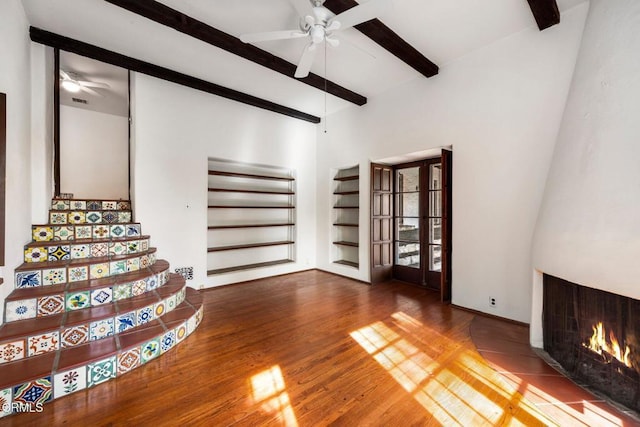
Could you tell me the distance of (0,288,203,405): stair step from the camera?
160 centimetres

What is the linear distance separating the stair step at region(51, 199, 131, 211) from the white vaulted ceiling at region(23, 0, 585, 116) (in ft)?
6.36

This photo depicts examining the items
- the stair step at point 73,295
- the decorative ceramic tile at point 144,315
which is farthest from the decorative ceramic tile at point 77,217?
the decorative ceramic tile at point 144,315

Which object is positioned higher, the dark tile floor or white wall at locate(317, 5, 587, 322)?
white wall at locate(317, 5, 587, 322)

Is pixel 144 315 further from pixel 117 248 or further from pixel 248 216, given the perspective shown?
pixel 248 216

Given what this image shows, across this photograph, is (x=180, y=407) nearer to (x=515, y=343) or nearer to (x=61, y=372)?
(x=61, y=372)

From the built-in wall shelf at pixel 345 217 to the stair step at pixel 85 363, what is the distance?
3.30m

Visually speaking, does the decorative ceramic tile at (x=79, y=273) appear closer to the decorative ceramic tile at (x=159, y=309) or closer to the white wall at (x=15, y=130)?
the white wall at (x=15, y=130)

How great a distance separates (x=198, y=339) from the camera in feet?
8.20

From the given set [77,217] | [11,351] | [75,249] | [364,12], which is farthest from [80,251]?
[364,12]

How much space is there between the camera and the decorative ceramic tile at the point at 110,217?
341cm

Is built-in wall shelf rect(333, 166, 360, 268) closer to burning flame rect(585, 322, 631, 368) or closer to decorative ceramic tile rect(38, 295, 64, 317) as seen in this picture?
burning flame rect(585, 322, 631, 368)

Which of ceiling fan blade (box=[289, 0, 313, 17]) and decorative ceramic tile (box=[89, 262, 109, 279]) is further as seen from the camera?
decorative ceramic tile (box=[89, 262, 109, 279])

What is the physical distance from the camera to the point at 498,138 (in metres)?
2.97

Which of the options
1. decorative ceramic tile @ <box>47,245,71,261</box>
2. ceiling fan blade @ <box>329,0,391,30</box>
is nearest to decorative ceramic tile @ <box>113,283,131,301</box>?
decorative ceramic tile @ <box>47,245,71,261</box>
